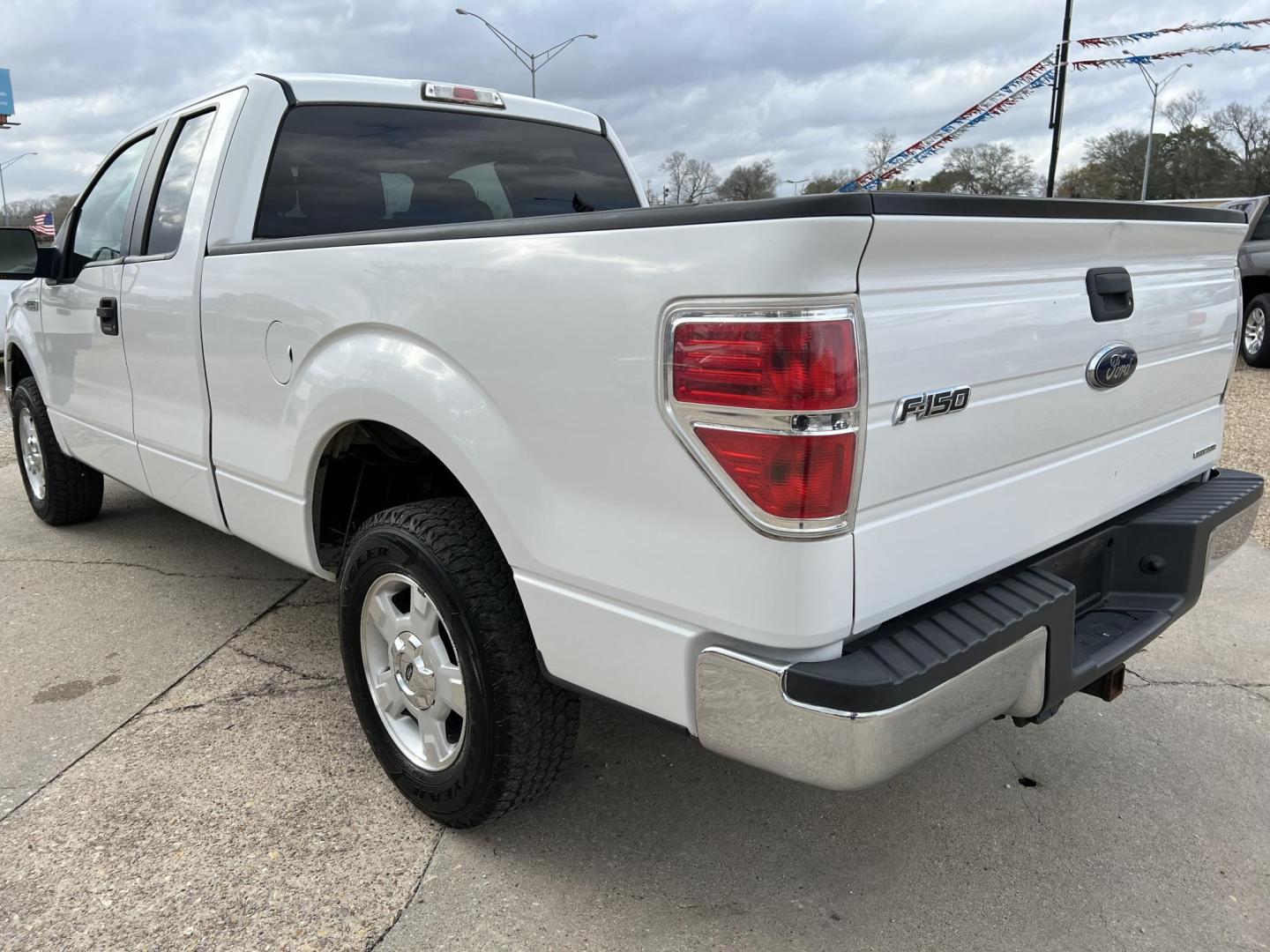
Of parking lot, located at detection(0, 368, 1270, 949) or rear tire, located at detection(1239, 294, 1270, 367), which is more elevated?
rear tire, located at detection(1239, 294, 1270, 367)

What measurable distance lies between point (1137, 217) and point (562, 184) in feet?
7.74

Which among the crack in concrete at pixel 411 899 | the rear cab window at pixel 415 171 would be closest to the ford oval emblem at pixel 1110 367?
the crack in concrete at pixel 411 899

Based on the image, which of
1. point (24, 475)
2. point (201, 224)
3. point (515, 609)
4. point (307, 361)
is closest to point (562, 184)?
point (201, 224)

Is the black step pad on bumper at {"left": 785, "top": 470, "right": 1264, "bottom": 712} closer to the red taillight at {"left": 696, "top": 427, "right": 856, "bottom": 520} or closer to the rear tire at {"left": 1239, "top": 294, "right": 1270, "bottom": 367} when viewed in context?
the red taillight at {"left": 696, "top": 427, "right": 856, "bottom": 520}

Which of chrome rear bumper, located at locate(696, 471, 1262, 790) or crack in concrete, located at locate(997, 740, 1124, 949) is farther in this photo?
crack in concrete, located at locate(997, 740, 1124, 949)

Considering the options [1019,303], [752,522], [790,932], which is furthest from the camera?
[790,932]

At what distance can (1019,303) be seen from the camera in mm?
1940

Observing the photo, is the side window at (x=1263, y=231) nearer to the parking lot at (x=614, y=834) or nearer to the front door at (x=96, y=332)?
the parking lot at (x=614, y=834)

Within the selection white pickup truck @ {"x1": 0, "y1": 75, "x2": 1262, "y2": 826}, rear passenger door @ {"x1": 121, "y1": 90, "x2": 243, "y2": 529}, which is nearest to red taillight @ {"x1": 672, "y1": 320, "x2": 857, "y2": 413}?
white pickup truck @ {"x1": 0, "y1": 75, "x2": 1262, "y2": 826}

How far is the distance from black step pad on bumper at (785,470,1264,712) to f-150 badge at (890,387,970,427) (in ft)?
1.32

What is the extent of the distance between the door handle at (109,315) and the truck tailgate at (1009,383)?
3.16m

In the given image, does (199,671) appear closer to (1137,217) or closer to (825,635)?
(825,635)

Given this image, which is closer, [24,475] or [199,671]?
[199,671]

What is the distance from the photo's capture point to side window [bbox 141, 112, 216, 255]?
3.36 meters
